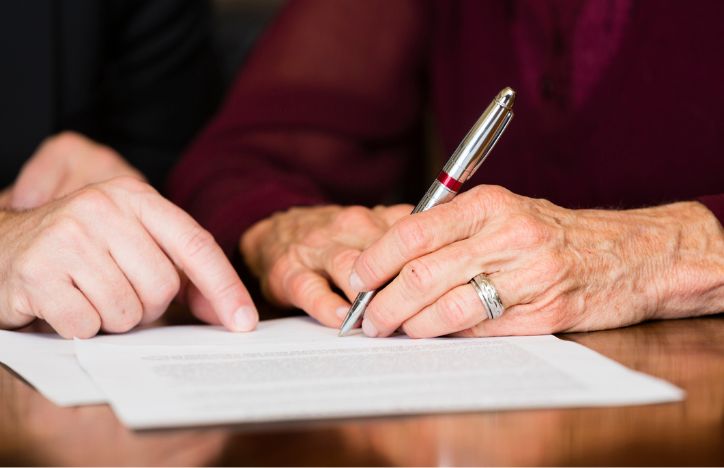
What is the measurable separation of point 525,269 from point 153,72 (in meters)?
1.26

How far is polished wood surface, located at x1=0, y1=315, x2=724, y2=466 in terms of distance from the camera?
48cm

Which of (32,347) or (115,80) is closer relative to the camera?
(32,347)

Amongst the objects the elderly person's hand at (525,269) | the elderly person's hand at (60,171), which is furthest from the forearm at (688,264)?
the elderly person's hand at (60,171)

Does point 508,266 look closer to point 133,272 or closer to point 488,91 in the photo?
point 133,272

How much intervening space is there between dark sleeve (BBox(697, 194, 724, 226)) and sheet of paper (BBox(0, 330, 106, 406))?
1.92 feet

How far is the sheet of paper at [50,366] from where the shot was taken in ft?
1.98

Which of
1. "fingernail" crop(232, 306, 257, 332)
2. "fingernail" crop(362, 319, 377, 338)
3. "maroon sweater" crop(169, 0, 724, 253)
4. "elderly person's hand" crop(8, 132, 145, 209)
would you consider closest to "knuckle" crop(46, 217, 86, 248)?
"fingernail" crop(232, 306, 257, 332)

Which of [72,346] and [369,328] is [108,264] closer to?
[72,346]

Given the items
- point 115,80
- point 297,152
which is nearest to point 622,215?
point 297,152

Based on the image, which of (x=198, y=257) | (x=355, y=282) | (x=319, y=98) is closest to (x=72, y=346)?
(x=198, y=257)

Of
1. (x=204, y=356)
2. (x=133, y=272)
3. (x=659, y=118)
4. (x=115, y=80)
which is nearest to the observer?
(x=204, y=356)

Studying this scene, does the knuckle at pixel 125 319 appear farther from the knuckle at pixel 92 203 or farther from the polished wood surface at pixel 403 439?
the polished wood surface at pixel 403 439

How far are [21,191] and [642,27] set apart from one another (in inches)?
32.5

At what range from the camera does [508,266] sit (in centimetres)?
77
